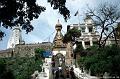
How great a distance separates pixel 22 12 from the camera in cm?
1834

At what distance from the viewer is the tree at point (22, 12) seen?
17688 millimetres

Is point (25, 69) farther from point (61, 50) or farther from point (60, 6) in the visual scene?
point (60, 6)

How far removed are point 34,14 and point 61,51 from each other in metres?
42.0

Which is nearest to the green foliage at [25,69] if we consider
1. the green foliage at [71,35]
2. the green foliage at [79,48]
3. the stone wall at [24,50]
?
the green foliage at [79,48]

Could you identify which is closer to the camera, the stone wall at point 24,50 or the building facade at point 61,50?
the building facade at point 61,50

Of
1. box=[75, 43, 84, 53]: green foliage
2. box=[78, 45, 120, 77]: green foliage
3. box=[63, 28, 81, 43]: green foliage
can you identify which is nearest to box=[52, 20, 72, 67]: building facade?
box=[63, 28, 81, 43]: green foliage

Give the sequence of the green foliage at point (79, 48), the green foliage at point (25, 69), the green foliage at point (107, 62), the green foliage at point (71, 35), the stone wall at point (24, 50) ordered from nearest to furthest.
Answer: the green foliage at point (107, 62) → the green foliage at point (25, 69) → the green foliage at point (79, 48) → the green foliage at point (71, 35) → the stone wall at point (24, 50)

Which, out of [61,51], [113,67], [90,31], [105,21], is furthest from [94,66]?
[90,31]

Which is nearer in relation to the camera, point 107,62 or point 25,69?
point 107,62

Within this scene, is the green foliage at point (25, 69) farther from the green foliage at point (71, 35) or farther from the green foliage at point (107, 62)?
the green foliage at point (71, 35)

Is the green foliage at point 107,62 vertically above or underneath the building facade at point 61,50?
underneath

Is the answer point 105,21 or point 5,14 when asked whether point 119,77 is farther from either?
point 5,14

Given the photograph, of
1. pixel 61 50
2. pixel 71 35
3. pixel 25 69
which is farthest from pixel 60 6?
pixel 71 35

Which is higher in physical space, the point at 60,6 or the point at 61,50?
the point at 61,50
